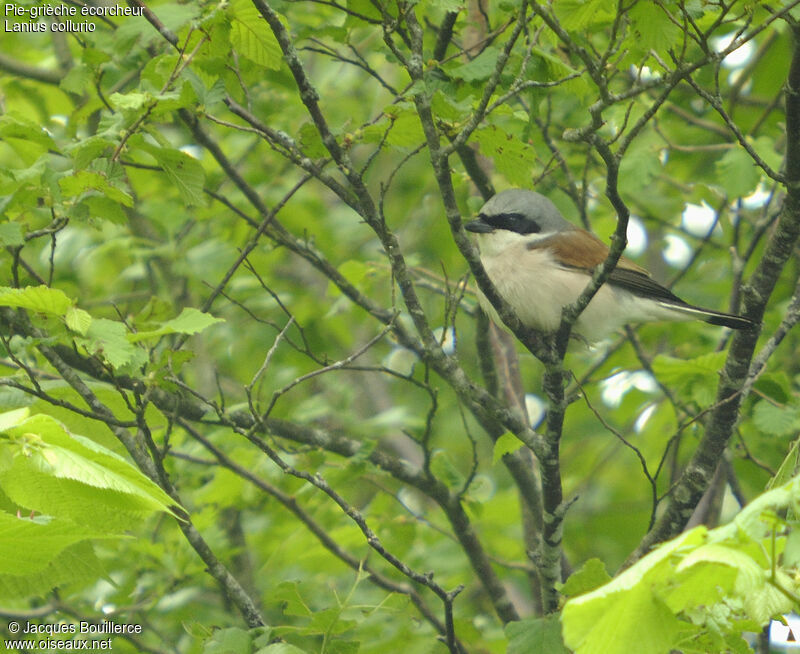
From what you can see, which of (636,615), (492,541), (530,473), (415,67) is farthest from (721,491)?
(636,615)

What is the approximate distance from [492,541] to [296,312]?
8.50 ft

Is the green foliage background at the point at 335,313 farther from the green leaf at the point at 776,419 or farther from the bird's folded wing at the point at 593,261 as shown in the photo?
the bird's folded wing at the point at 593,261

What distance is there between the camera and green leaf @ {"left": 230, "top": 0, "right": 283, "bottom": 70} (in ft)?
11.3

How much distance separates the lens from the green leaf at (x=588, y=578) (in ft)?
10.3

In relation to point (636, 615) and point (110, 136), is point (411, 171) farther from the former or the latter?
point (636, 615)

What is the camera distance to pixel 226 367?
9.19 metres

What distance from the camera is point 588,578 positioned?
3.19 m

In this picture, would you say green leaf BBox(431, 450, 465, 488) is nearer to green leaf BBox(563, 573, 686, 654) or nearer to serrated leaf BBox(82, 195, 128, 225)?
serrated leaf BBox(82, 195, 128, 225)

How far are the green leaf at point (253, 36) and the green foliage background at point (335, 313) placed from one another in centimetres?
1

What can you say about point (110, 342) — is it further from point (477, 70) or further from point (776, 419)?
point (776, 419)

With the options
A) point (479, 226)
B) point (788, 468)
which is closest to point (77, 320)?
point (788, 468)

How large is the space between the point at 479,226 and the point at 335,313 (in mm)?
1263

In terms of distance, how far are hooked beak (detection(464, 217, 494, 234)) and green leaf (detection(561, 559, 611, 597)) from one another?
2.51m

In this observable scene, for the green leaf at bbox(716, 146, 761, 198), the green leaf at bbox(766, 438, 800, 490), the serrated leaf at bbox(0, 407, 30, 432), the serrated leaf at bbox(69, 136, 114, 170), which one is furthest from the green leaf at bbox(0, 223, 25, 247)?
the green leaf at bbox(716, 146, 761, 198)
